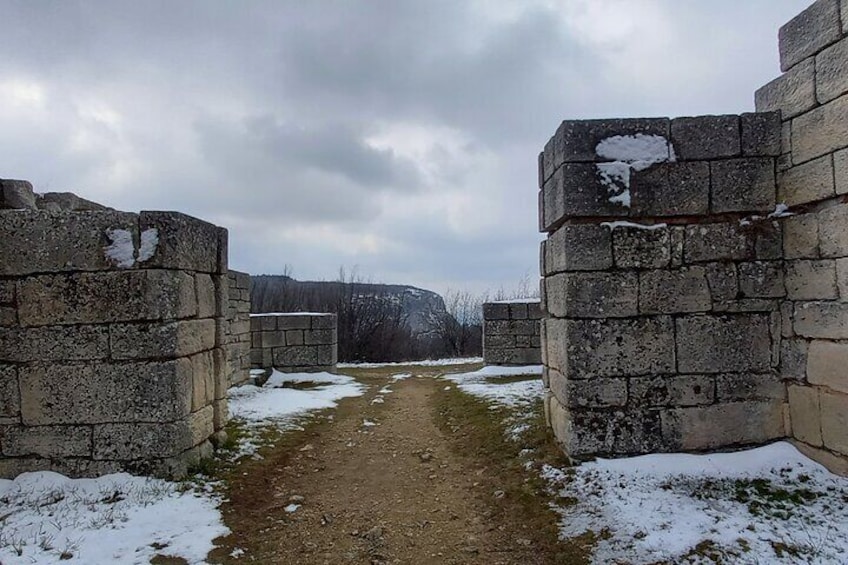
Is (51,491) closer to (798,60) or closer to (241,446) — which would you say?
(241,446)

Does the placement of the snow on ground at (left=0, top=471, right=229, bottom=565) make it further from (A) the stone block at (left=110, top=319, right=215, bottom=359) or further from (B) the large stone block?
(B) the large stone block

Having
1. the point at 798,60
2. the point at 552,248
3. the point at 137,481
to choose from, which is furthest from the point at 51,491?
the point at 798,60

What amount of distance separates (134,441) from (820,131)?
6.81m

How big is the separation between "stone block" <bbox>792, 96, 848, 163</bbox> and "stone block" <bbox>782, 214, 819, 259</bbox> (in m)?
0.54

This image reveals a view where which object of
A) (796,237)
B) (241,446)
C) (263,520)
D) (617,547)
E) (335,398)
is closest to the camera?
(617,547)

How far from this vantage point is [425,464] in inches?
249

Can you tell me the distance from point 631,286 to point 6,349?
604 centimetres

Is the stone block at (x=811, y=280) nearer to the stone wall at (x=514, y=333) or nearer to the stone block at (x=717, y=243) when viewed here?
the stone block at (x=717, y=243)

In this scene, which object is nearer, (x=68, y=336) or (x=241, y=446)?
(x=68, y=336)

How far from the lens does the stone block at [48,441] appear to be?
525 cm

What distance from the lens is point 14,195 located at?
566 centimetres

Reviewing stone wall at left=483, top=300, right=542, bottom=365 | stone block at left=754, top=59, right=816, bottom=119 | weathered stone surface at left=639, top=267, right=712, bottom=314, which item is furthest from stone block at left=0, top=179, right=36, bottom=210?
stone wall at left=483, top=300, right=542, bottom=365

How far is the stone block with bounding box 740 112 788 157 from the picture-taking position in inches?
208

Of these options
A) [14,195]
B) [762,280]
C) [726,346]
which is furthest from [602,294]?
[14,195]
